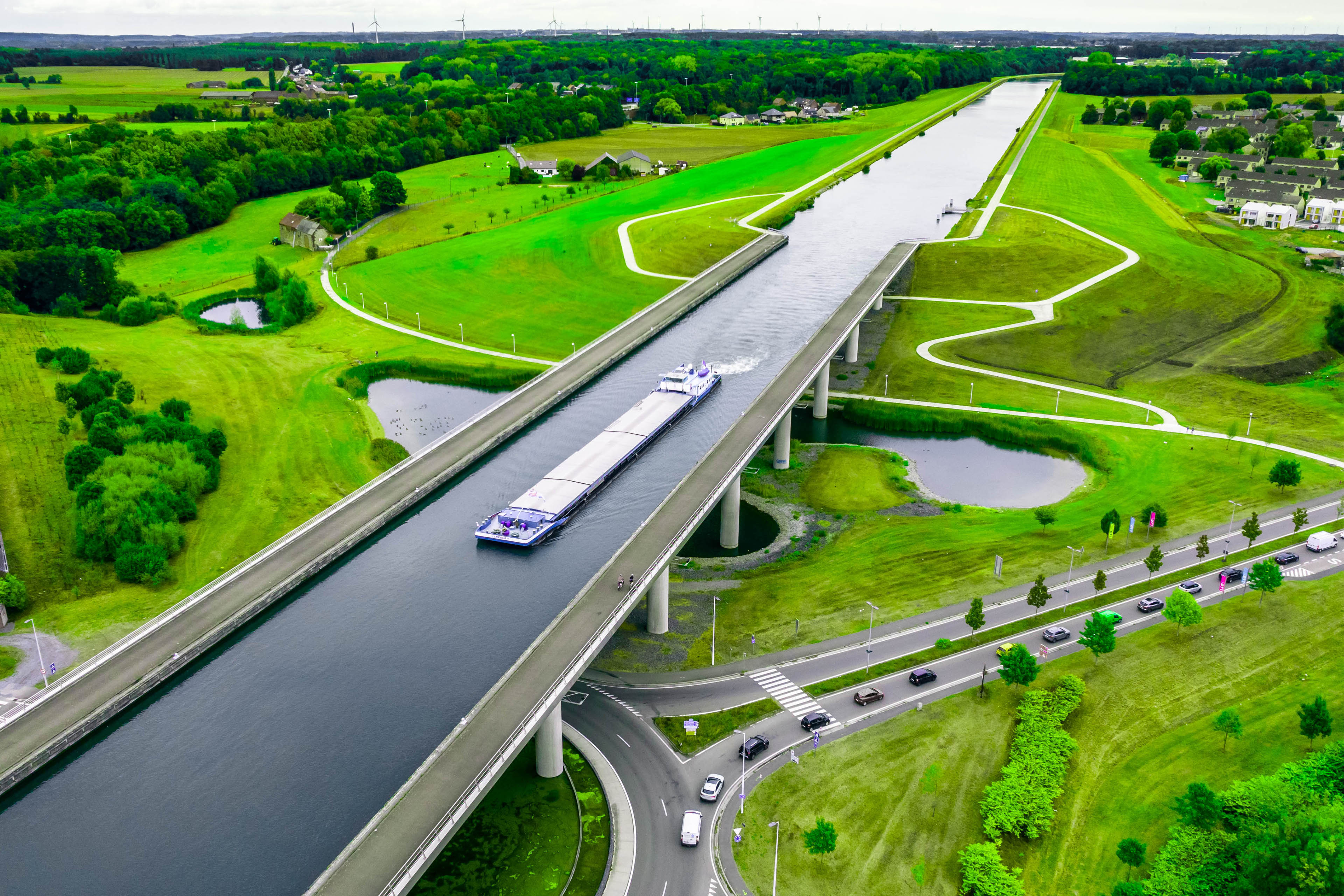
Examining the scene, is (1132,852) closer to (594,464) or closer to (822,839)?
(822,839)

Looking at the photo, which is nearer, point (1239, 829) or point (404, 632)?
point (1239, 829)

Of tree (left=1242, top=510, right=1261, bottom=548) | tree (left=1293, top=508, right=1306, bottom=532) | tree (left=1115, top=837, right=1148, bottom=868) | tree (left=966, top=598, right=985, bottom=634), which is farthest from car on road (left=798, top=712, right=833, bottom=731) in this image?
tree (left=1293, top=508, right=1306, bottom=532)

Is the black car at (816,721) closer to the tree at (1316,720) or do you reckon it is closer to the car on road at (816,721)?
the car on road at (816,721)

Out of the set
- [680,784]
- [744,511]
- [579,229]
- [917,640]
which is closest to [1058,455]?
[744,511]

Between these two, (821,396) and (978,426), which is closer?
(978,426)

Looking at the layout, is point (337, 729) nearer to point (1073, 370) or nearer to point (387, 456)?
point (387, 456)

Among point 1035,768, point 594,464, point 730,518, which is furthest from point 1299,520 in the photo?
point 594,464
